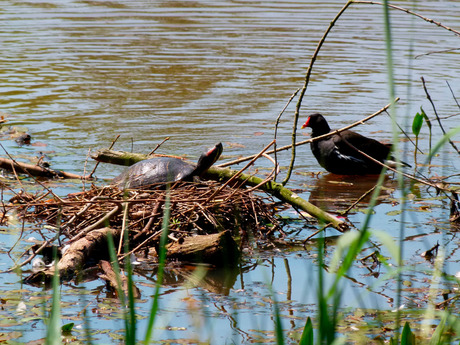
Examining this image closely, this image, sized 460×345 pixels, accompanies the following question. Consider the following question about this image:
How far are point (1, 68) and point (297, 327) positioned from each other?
11.1 metres

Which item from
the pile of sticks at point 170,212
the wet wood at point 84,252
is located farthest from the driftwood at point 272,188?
the wet wood at point 84,252

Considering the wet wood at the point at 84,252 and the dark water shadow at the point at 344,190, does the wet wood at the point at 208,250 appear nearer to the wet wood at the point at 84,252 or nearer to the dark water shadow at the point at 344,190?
the wet wood at the point at 84,252

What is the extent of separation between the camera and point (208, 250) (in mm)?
4773

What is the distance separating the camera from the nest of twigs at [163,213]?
5.07 metres

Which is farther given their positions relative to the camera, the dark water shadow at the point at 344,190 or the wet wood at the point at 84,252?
the dark water shadow at the point at 344,190

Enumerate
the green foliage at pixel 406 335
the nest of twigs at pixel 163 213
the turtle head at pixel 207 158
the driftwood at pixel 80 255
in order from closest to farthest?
the green foliage at pixel 406 335, the driftwood at pixel 80 255, the nest of twigs at pixel 163 213, the turtle head at pixel 207 158

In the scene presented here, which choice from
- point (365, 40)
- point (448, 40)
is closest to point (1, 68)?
point (365, 40)

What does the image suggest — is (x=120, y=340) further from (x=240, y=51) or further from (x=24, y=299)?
(x=240, y=51)

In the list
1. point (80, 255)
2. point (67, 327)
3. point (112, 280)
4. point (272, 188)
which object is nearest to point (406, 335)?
point (67, 327)

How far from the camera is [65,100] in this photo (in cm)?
1100

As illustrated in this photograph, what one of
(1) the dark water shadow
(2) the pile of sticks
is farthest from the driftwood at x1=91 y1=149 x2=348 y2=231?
(1) the dark water shadow

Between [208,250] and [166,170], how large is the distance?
1.41 metres

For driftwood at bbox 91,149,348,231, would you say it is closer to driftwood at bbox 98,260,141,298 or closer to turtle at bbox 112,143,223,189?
turtle at bbox 112,143,223,189

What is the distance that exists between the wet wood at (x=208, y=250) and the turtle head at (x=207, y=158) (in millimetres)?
1070
